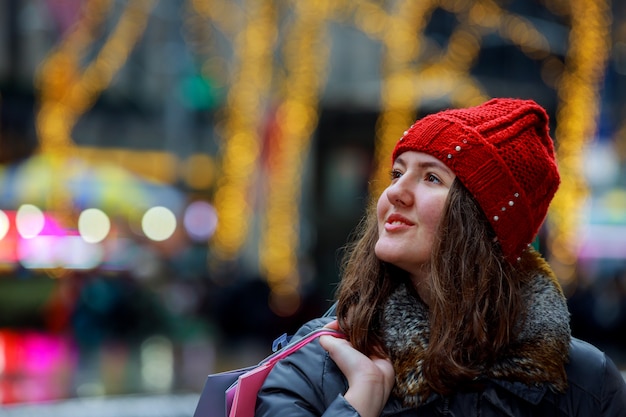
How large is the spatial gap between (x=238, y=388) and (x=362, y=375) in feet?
0.94

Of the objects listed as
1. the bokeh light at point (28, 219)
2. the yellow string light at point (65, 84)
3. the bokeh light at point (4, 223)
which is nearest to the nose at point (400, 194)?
the yellow string light at point (65, 84)

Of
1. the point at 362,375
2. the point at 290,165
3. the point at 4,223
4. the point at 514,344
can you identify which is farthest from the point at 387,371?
the point at 4,223

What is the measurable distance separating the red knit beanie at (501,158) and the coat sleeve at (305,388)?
1.77ft

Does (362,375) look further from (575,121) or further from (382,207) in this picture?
(575,121)

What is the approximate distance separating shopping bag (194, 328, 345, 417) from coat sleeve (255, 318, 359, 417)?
2 cm

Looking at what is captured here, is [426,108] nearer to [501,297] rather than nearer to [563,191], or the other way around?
[563,191]

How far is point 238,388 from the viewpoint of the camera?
2.27 metres

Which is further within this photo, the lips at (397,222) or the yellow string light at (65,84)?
the yellow string light at (65,84)

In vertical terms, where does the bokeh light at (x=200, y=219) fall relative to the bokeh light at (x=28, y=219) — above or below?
below

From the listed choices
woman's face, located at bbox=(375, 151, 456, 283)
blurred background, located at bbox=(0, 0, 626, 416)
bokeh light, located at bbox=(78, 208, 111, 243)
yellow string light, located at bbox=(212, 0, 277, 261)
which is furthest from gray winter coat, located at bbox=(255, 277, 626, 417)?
bokeh light, located at bbox=(78, 208, 111, 243)

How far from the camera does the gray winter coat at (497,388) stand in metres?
2.30

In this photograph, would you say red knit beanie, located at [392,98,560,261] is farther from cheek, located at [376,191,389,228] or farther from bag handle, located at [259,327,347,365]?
bag handle, located at [259,327,347,365]

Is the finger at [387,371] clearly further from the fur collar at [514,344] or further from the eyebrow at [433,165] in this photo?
the eyebrow at [433,165]

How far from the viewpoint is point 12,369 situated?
1112cm
